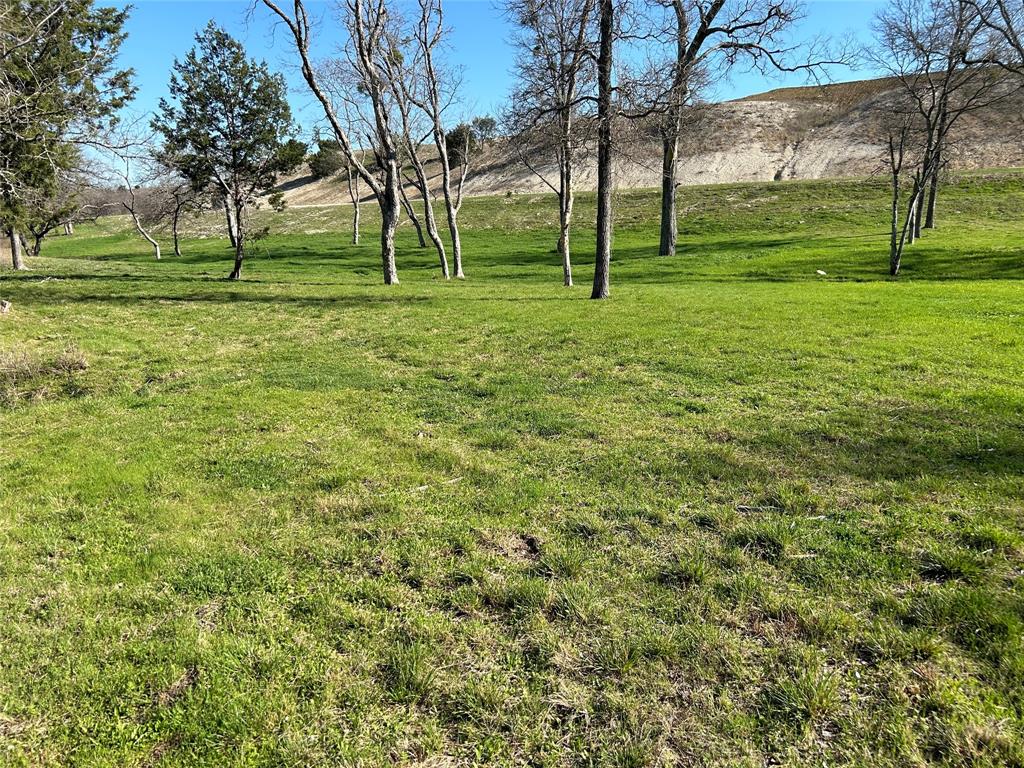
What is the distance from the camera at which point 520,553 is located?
381cm

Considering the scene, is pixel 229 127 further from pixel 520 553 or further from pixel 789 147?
pixel 789 147

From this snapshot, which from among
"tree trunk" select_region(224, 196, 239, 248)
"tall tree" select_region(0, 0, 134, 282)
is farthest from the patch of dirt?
"tree trunk" select_region(224, 196, 239, 248)

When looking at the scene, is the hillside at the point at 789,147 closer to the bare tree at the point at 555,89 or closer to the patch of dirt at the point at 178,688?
the bare tree at the point at 555,89

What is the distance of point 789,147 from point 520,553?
215 feet

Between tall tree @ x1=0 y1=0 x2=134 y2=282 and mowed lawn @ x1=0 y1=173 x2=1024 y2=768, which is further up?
tall tree @ x1=0 y1=0 x2=134 y2=282

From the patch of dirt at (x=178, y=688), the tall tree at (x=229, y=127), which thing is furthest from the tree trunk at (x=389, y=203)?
the patch of dirt at (x=178, y=688)

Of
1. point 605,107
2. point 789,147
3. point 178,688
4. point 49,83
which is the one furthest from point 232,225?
point 789,147

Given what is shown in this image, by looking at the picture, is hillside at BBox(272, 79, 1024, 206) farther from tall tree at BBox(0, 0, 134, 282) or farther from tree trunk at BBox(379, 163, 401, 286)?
tall tree at BBox(0, 0, 134, 282)

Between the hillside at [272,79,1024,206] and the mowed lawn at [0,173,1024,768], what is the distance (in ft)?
130

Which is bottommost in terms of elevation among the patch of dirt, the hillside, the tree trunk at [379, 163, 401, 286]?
the patch of dirt

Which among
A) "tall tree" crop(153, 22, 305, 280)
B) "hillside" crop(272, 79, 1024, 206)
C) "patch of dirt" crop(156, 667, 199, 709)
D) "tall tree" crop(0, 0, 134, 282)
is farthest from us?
"hillside" crop(272, 79, 1024, 206)

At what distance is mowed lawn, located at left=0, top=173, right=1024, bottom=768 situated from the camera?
249 centimetres

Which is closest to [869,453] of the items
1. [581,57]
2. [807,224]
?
[581,57]

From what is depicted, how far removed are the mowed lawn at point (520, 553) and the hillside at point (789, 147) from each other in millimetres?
39524
